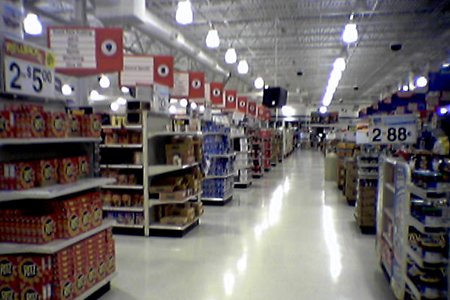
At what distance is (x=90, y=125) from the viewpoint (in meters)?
3.94

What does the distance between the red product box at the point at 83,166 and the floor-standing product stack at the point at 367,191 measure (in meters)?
4.39

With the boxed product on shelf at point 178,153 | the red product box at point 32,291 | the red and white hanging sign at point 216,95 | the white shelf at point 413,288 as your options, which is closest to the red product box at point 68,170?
the red product box at point 32,291

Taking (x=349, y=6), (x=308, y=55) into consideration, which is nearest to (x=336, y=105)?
(x=308, y=55)

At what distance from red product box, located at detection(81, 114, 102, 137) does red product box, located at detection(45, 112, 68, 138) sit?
279 millimetres

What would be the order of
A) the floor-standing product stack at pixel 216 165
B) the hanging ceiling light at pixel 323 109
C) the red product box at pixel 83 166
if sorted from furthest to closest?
the hanging ceiling light at pixel 323 109 < the floor-standing product stack at pixel 216 165 < the red product box at pixel 83 166

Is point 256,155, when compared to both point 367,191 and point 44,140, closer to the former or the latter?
point 367,191

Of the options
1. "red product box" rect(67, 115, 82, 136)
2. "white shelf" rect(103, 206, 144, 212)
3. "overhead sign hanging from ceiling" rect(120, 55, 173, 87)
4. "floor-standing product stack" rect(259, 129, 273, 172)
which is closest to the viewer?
"red product box" rect(67, 115, 82, 136)

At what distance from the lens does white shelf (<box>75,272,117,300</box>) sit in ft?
11.9

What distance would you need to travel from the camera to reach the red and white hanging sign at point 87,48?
5793mm

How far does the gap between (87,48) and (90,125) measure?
2.38 meters

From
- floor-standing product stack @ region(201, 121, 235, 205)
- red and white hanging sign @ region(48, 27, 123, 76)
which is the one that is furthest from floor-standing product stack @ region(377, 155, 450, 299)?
floor-standing product stack @ region(201, 121, 235, 205)

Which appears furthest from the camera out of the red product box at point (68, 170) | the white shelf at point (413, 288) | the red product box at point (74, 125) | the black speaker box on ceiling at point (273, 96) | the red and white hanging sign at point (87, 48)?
the black speaker box on ceiling at point (273, 96)

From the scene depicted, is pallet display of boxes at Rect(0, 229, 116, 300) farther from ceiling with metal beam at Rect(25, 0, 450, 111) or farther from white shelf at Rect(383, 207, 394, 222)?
ceiling with metal beam at Rect(25, 0, 450, 111)

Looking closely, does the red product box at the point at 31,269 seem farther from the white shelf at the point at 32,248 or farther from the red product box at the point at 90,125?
the red product box at the point at 90,125
